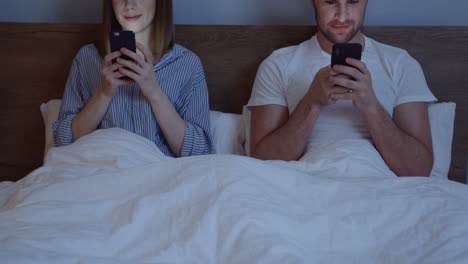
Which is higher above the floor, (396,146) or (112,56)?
(112,56)

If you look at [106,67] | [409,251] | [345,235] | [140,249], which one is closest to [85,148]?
[106,67]

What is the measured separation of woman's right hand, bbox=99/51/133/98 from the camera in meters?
1.39

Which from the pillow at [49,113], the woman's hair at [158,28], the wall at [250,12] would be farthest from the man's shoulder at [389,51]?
the pillow at [49,113]

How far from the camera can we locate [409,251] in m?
0.88

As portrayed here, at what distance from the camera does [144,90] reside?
142 cm

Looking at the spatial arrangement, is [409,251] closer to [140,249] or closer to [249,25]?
[140,249]

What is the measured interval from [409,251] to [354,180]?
0.97ft

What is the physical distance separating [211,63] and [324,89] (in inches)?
23.2

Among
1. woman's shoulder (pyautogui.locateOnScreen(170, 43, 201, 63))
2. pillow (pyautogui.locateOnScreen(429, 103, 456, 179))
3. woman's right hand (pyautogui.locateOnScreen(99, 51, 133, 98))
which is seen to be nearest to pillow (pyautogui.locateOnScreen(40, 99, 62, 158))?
woman's right hand (pyautogui.locateOnScreen(99, 51, 133, 98))

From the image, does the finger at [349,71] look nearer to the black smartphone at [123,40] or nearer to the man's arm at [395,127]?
the man's arm at [395,127]

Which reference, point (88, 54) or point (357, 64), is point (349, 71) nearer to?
point (357, 64)

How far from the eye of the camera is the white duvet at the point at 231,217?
854mm

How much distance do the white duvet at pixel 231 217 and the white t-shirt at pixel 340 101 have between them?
0.93ft

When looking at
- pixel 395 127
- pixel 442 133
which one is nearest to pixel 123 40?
pixel 395 127
